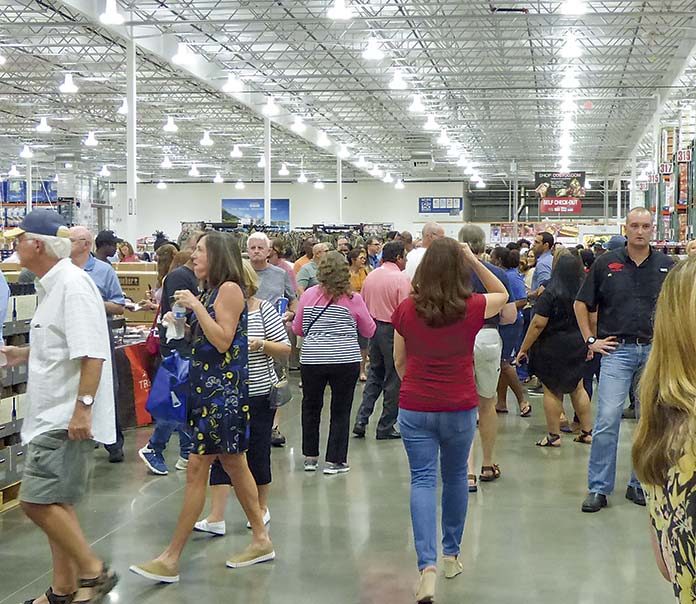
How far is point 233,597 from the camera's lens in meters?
3.92

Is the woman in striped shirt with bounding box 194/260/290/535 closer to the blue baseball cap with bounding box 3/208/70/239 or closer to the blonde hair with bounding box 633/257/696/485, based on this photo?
the blue baseball cap with bounding box 3/208/70/239

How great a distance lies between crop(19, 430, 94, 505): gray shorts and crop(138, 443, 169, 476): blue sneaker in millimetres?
2659

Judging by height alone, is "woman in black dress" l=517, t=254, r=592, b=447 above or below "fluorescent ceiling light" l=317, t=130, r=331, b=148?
below

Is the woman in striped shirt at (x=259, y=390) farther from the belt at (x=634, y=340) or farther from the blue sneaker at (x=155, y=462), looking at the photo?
the belt at (x=634, y=340)

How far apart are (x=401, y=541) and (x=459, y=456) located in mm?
1010

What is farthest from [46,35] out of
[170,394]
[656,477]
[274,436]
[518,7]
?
[656,477]

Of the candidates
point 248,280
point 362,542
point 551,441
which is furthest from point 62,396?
point 551,441

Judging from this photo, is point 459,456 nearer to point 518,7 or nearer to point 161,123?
point 518,7

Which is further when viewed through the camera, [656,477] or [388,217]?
[388,217]

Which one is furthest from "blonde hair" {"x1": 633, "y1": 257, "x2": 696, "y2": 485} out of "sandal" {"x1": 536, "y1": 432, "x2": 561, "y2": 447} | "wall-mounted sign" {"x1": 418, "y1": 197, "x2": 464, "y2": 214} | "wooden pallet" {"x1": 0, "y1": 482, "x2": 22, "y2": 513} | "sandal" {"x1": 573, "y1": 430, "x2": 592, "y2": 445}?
"wall-mounted sign" {"x1": 418, "y1": 197, "x2": 464, "y2": 214}

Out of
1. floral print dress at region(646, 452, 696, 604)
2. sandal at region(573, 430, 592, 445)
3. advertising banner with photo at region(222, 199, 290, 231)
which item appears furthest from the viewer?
advertising banner with photo at region(222, 199, 290, 231)

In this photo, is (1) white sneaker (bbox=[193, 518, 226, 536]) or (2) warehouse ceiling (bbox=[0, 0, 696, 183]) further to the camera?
(2) warehouse ceiling (bbox=[0, 0, 696, 183])

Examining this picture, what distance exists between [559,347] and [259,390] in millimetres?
3125

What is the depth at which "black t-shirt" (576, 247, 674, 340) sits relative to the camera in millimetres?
5062
